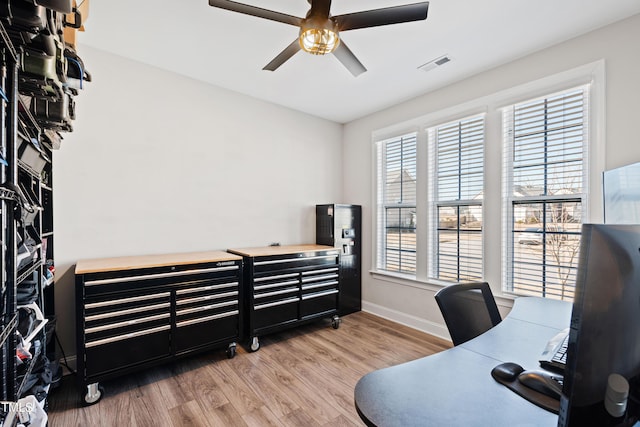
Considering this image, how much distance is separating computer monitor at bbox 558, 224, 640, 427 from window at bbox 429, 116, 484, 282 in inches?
106

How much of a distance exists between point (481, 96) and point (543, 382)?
2.80m

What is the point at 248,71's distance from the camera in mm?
2971

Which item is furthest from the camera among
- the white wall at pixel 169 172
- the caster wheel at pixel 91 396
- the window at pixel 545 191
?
the white wall at pixel 169 172

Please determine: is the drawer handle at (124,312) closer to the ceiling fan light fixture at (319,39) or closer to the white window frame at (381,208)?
the ceiling fan light fixture at (319,39)

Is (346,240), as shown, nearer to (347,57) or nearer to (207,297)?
(207,297)

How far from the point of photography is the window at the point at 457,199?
304 centimetres

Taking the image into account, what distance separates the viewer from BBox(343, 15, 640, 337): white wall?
213 cm

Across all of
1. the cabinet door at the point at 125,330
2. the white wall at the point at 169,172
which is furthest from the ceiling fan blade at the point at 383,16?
the cabinet door at the point at 125,330

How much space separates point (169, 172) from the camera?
2984 mm

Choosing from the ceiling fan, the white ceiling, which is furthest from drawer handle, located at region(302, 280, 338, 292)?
the ceiling fan

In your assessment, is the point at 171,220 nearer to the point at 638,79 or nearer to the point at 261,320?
the point at 261,320

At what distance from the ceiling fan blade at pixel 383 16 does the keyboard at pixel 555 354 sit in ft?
5.68

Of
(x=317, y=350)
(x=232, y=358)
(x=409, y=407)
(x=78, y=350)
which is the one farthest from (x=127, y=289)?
(x=409, y=407)

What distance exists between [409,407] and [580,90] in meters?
2.86
